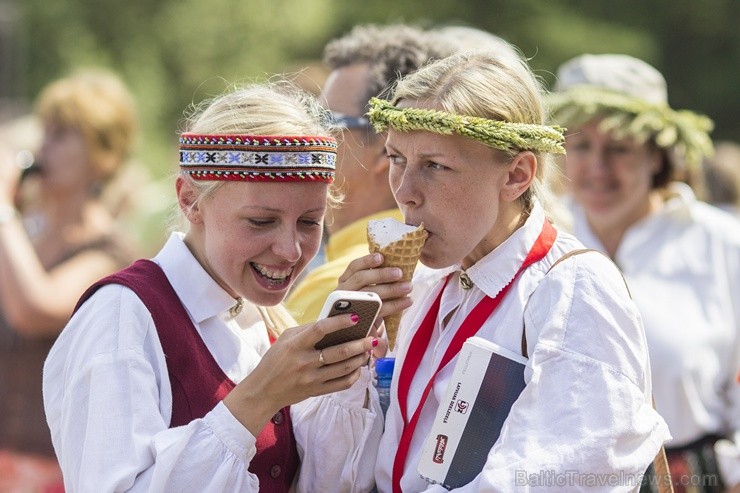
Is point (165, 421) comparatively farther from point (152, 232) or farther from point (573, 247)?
point (152, 232)

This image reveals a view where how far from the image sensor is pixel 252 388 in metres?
2.76

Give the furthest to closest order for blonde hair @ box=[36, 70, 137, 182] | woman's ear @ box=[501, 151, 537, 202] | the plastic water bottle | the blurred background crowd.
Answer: the blurred background crowd → blonde hair @ box=[36, 70, 137, 182] → the plastic water bottle → woman's ear @ box=[501, 151, 537, 202]

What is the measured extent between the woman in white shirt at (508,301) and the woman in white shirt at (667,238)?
2.14 metres

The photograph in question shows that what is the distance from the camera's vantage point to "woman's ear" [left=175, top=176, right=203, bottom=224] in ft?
10.1

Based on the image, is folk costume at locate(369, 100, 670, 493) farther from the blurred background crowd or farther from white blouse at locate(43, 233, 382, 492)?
the blurred background crowd

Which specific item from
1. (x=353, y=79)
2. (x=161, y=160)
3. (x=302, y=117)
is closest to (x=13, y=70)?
(x=161, y=160)

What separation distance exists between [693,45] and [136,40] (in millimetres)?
10169

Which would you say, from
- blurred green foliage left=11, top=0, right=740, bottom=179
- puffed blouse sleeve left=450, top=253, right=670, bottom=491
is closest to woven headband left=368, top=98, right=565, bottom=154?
puffed blouse sleeve left=450, top=253, right=670, bottom=491

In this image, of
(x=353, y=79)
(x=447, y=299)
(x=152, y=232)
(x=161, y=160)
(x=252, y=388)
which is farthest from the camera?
(x=161, y=160)

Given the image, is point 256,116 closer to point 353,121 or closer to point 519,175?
point 519,175

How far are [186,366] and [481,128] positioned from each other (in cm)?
104

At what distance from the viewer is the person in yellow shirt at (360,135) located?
407 cm

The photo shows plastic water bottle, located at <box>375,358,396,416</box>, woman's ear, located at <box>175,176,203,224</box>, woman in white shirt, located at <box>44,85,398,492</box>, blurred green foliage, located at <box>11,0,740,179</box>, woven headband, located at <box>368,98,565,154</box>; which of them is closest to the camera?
woman in white shirt, located at <box>44,85,398,492</box>

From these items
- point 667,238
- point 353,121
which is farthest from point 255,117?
point 667,238
